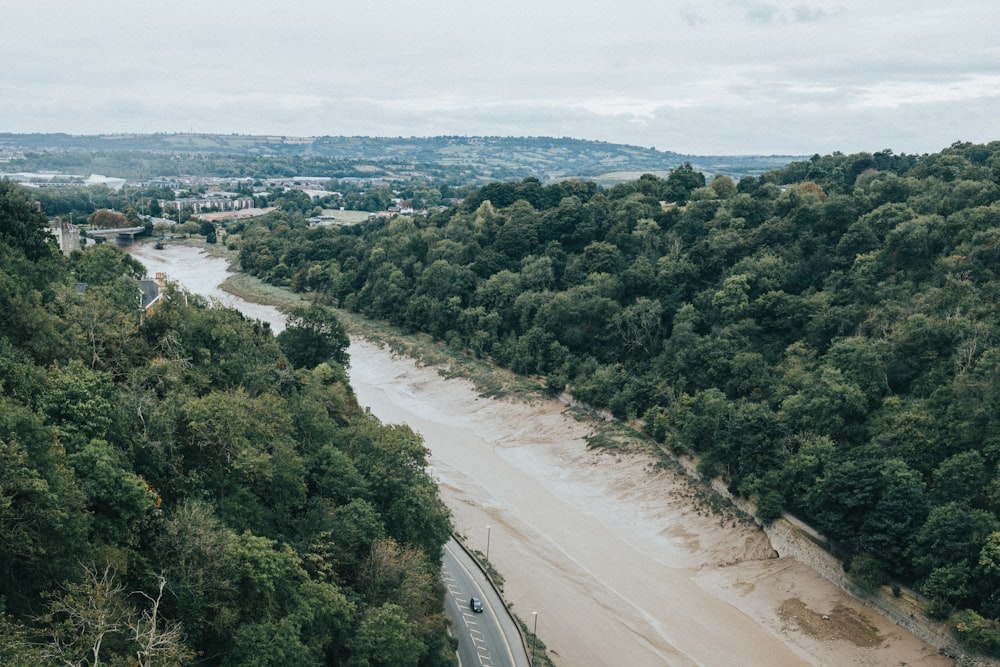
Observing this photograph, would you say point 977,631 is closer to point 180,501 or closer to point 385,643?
point 385,643

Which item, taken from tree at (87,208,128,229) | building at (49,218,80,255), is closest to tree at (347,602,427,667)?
building at (49,218,80,255)

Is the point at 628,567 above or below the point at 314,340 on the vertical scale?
below

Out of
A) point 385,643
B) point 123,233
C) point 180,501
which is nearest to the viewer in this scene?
point 385,643

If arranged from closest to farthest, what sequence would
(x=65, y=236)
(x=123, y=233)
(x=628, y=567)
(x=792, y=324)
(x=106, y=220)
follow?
(x=628, y=567) → (x=792, y=324) → (x=65, y=236) → (x=123, y=233) → (x=106, y=220)

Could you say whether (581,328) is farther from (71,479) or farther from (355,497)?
(71,479)

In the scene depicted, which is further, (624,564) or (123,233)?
(123,233)

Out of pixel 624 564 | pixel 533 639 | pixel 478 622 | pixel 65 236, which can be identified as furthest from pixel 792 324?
pixel 65 236

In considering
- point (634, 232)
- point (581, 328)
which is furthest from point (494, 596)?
point (634, 232)

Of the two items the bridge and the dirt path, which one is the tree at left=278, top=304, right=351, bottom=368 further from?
the bridge
